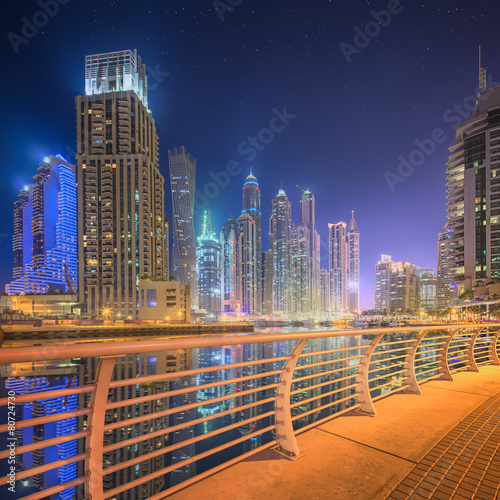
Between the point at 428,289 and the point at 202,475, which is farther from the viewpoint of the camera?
the point at 428,289

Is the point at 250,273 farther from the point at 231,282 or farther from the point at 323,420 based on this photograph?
the point at 323,420

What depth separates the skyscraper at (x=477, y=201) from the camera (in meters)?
68.0

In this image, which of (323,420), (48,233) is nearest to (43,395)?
(323,420)

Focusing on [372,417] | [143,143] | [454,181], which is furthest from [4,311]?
[454,181]

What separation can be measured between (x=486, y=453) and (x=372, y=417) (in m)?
1.17

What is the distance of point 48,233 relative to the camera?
159m

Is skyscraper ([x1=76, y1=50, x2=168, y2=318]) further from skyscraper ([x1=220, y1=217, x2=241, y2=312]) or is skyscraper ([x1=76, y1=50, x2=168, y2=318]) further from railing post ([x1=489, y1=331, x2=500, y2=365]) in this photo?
skyscraper ([x1=220, y1=217, x2=241, y2=312])

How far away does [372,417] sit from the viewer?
150 inches

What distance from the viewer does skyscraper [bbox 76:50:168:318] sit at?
76.1m

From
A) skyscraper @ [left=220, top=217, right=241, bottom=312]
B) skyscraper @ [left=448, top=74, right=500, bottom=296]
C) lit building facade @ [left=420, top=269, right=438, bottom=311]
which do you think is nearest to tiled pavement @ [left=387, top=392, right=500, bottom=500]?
skyscraper @ [left=448, top=74, right=500, bottom=296]

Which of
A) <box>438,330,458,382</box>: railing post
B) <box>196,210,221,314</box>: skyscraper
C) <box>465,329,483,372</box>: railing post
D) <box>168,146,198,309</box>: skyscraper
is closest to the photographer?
<box>438,330,458,382</box>: railing post

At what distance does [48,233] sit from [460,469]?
628 ft

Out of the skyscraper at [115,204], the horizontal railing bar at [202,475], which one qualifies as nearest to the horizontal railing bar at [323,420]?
the horizontal railing bar at [202,475]

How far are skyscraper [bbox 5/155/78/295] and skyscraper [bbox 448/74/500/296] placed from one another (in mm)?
166626
